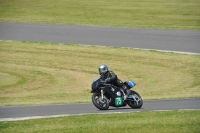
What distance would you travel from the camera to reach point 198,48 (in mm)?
34938

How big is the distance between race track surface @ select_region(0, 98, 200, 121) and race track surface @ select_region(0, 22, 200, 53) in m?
13.6

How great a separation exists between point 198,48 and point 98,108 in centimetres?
1733

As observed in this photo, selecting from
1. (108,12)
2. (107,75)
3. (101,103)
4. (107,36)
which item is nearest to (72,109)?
(101,103)

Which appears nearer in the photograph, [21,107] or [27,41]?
[21,107]

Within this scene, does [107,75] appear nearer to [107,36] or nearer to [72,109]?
[72,109]

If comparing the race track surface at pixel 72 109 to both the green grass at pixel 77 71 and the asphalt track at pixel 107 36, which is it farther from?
the asphalt track at pixel 107 36

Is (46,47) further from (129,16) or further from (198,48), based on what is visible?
(129,16)

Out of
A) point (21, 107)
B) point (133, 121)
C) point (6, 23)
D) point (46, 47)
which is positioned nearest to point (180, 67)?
point (46, 47)

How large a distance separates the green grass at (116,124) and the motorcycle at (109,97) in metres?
1.99

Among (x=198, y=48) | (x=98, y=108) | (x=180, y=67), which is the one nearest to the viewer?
(x=98, y=108)

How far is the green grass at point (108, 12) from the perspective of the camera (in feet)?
148

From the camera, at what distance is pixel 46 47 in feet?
119

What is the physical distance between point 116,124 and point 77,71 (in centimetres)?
1558

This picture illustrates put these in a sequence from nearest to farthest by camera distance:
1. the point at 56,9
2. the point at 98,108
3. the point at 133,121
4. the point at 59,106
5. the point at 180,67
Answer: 1. the point at 133,121
2. the point at 98,108
3. the point at 59,106
4. the point at 180,67
5. the point at 56,9
